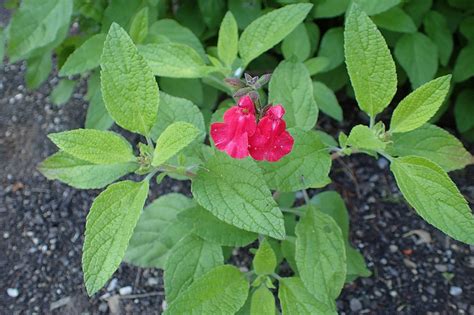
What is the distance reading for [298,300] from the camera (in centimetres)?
142

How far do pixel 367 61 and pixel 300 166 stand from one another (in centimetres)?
24

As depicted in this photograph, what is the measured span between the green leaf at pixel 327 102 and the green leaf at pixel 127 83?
0.79 m

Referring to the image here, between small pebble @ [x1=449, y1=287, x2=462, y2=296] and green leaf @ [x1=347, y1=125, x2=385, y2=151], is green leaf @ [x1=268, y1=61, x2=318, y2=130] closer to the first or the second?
green leaf @ [x1=347, y1=125, x2=385, y2=151]

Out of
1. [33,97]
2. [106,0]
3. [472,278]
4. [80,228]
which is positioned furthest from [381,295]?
[33,97]

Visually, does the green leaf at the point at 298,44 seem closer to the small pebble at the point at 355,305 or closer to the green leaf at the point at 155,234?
the green leaf at the point at 155,234

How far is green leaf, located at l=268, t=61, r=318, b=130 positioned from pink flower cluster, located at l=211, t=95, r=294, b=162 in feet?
1.06

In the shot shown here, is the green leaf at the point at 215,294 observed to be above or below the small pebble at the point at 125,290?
above

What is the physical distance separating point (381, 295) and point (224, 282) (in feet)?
2.15

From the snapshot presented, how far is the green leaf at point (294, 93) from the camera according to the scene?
4.54ft

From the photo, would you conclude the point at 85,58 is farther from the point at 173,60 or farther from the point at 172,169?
the point at 172,169

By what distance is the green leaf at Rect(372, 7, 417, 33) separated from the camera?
1.85m

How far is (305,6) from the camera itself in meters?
1.42

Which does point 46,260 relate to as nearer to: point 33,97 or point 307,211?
point 33,97

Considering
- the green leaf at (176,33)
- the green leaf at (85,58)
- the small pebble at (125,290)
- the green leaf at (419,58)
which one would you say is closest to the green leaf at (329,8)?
the green leaf at (419,58)
